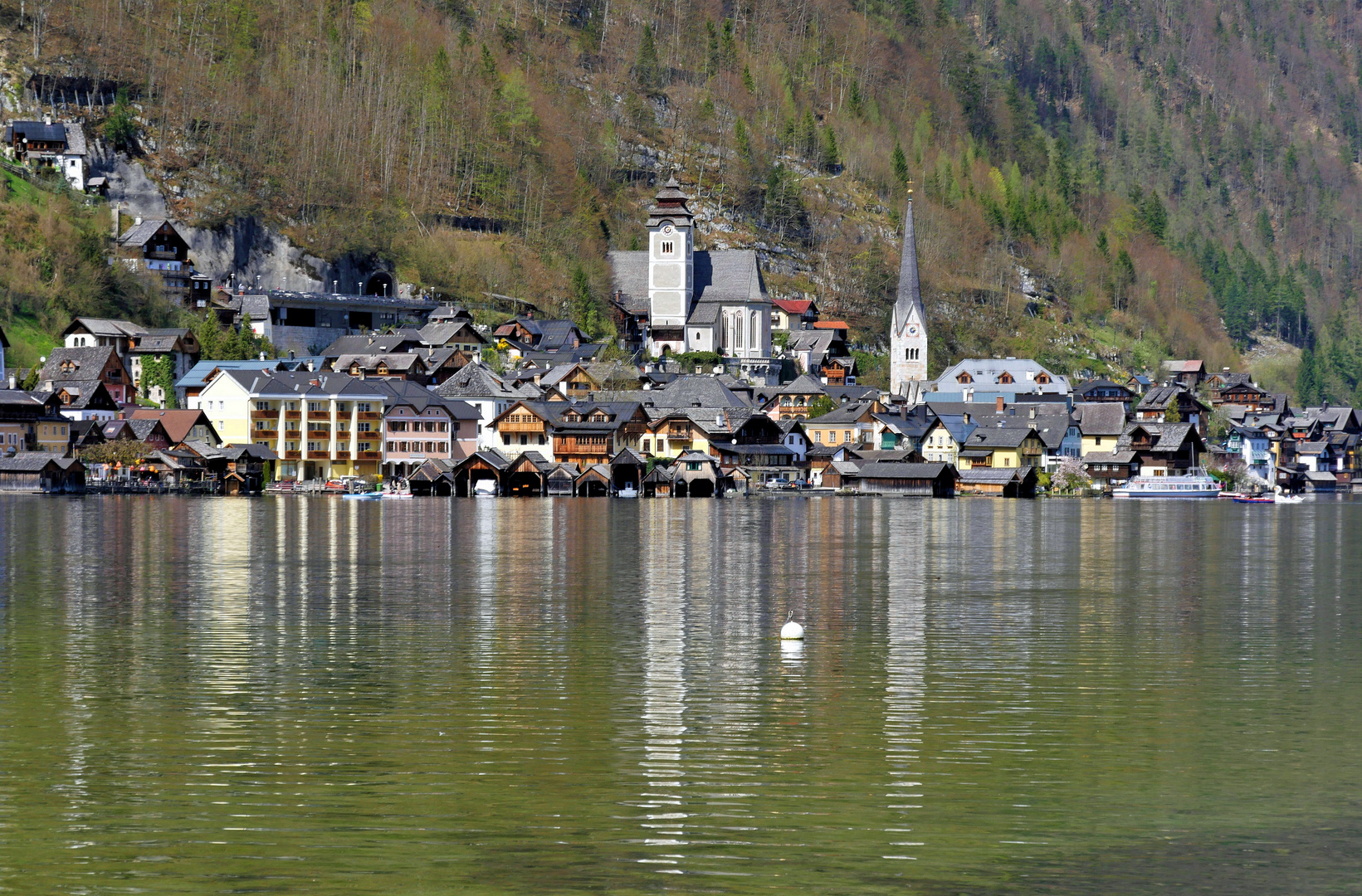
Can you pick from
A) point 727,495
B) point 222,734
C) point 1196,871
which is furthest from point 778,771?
point 727,495

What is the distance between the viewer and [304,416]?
4082 inches

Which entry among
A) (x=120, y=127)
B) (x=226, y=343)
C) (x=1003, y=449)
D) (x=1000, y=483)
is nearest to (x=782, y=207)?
(x=1003, y=449)

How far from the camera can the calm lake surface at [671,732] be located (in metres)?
14.9

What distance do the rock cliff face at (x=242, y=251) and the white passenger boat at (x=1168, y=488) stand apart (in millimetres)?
59166

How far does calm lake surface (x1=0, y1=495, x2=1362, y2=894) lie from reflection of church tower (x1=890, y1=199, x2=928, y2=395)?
110691 millimetres

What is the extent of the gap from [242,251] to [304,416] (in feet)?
95.6

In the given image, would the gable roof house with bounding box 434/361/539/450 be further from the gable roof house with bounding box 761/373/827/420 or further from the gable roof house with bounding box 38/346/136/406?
the gable roof house with bounding box 761/373/827/420

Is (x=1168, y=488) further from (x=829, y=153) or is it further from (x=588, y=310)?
(x=829, y=153)

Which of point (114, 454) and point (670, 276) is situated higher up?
point (670, 276)

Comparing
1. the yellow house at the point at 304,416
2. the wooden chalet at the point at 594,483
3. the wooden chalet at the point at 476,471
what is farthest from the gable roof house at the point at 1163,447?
the yellow house at the point at 304,416

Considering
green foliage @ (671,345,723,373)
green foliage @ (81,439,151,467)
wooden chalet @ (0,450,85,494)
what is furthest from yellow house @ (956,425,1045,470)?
wooden chalet @ (0,450,85,494)

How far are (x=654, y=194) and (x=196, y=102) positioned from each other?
49763mm

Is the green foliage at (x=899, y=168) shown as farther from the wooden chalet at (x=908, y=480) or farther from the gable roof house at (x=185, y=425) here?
the gable roof house at (x=185, y=425)

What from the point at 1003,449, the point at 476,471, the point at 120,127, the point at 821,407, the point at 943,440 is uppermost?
the point at 120,127
